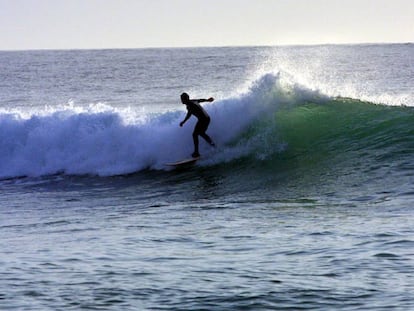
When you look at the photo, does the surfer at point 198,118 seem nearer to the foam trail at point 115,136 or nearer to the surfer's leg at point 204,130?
the surfer's leg at point 204,130

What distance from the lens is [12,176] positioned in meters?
20.2

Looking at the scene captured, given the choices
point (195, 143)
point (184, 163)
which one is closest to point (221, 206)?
point (184, 163)

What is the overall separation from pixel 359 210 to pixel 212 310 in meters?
4.86

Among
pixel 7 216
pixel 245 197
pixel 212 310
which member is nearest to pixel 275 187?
pixel 245 197

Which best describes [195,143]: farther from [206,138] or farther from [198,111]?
[198,111]

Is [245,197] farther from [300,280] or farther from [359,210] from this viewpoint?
[300,280]

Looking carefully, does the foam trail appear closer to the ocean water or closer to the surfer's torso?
the ocean water

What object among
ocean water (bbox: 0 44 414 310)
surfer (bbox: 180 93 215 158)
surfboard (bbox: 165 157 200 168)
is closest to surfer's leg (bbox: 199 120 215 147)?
surfer (bbox: 180 93 215 158)

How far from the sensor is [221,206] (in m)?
13.9

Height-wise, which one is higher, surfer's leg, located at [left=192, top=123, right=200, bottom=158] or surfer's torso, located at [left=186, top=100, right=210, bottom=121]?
surfer's torso, located at [left=186, top=100, right=210, bottom=121]

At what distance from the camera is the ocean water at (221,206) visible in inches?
336

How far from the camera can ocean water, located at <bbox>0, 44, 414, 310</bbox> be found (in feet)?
28.0

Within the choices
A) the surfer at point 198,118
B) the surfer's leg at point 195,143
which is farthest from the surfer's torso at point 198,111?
the surfer's leg at point 195,143

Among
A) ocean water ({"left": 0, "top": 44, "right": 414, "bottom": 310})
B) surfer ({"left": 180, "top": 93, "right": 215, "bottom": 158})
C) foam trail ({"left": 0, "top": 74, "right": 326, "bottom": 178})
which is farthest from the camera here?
foam trail ({"left": 0, "top": 74, "right": 326, "bottom": 178})
